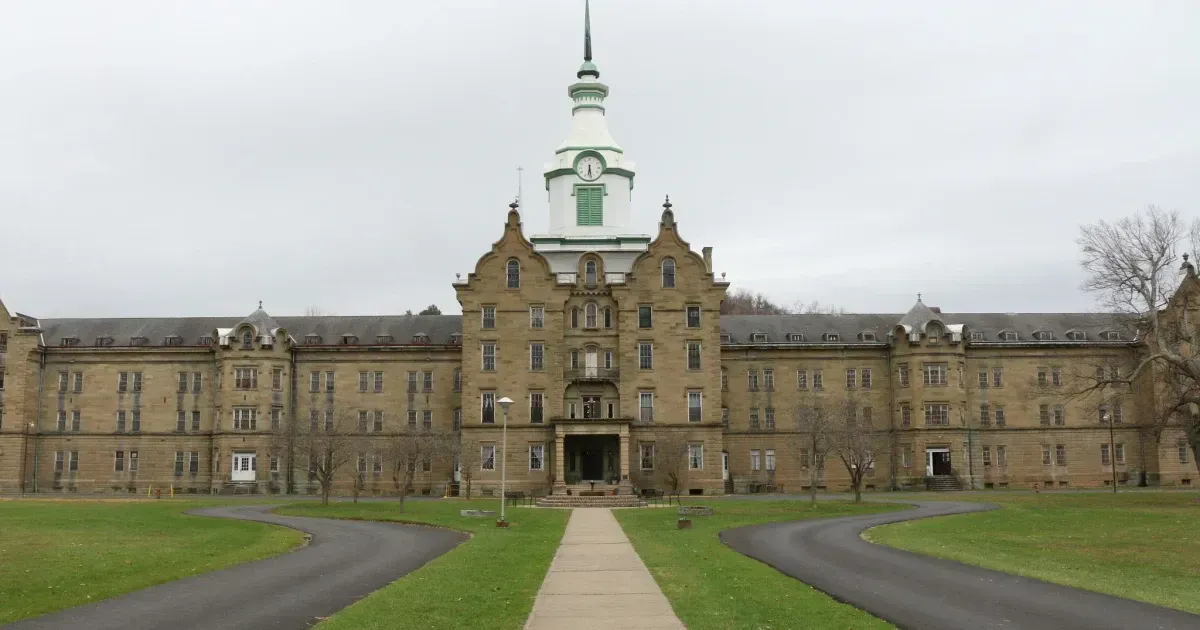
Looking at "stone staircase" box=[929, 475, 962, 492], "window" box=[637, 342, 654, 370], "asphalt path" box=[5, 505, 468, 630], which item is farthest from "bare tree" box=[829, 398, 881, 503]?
"asphalt path" box=[5, 505, 468, 630]

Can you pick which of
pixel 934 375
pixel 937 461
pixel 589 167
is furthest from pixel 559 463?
pixel 934 375

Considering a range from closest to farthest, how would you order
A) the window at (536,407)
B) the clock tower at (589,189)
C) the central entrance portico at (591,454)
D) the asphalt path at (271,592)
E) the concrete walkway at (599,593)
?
the concrete walkway at (599,593) < the asphalt path at (271,592) < the central entrance portico at (591,454) < the window at (536,407) < the clock tower at (589,189)

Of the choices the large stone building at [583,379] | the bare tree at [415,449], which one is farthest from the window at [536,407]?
the bare tree at [415,449]

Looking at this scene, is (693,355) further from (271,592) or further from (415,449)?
(271,592)

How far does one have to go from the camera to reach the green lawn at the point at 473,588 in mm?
19562

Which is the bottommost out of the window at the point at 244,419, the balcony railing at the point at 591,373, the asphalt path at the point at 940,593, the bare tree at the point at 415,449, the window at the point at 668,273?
the asphalt path at the point at 940,593

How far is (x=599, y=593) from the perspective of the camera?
23.2 m

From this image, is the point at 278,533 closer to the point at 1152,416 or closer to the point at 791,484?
the point at 791,484

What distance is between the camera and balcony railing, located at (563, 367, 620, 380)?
78438mm

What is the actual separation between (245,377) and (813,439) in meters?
45.0

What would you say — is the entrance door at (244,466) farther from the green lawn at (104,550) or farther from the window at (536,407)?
the green lawn at (104,550)

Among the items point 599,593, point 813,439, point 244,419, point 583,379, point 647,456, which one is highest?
point 583,379

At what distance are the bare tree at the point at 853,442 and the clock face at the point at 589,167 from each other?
28.1 m

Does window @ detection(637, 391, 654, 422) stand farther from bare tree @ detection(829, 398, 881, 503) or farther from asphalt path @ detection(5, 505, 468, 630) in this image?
asphalt path @ detection(5, 505, 468, 630)
